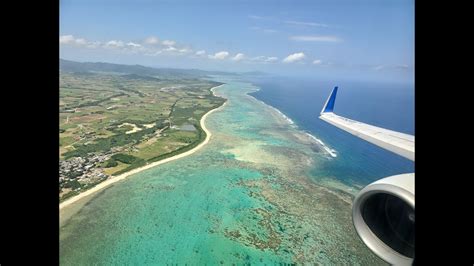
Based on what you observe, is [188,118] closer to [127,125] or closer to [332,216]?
[127,125]

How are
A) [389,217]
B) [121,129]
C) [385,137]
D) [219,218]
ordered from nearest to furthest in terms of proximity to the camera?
[389,217]
[385,137]
[219,218]
[121,129]

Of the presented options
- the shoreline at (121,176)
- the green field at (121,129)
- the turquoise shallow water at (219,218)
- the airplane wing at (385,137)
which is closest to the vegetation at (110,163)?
the green field at (121,129)

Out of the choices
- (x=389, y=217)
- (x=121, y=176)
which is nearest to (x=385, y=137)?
(x=389, y=217)

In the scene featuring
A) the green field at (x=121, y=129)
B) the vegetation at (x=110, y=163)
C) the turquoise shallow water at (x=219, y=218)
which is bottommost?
the turquoise shallow water at (x=219, y=218)

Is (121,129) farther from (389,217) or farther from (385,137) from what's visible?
(389,217)

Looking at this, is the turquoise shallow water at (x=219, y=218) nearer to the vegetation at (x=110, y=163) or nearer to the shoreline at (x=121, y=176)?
the shoreline at (x=121, y=176)

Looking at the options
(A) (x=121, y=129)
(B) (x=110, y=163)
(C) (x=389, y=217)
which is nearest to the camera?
(C) (x=389, y=217)

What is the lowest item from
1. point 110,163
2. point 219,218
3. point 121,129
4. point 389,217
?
point 219,218
